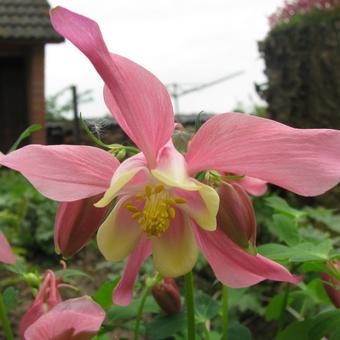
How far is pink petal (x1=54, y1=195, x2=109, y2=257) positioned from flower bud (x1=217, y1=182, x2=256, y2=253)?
0.13m

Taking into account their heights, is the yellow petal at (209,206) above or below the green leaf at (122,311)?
above

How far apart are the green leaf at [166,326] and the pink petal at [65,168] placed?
1.12 ft

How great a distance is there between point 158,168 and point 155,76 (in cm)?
9

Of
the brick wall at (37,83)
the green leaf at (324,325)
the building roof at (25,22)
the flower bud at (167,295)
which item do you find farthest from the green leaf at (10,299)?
the brick wall at (37,83)

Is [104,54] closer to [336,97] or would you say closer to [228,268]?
[228,268]

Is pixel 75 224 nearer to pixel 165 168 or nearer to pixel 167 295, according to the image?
pixel 165 168

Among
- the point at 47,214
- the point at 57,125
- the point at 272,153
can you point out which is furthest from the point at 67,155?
the point at 57,125

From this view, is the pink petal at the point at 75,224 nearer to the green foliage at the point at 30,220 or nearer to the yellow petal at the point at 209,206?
the yellow petal at the point at 209,206

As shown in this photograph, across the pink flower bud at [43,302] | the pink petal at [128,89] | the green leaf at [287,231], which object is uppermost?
the pink petal at [128,89]

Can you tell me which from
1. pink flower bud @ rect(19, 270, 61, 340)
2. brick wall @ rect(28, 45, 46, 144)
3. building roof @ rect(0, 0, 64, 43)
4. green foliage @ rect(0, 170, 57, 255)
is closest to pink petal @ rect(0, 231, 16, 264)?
pink flower bud @ rect(19, 270, 61, 340)

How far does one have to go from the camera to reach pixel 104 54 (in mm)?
566

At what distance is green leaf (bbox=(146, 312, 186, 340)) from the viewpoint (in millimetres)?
903

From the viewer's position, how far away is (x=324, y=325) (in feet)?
2.60

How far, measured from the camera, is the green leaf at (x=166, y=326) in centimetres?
90
